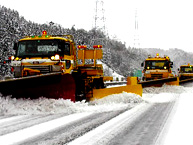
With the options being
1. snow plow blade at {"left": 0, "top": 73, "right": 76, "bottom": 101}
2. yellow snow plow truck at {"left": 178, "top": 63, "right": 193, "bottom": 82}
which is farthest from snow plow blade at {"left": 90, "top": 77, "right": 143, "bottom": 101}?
yellow snow plow truck at {"left": 178, "top": 63, "right": 193, "bottom": 82}

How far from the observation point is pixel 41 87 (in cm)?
802

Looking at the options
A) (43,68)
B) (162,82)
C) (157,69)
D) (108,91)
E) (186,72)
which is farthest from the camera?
(186,72)

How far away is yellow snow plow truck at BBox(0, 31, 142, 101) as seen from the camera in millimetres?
7707

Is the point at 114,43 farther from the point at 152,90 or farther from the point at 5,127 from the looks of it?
the point at 5,127

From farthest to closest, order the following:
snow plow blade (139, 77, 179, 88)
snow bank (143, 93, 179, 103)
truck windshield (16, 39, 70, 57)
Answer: snow plow blade (139, 77, 179, 88), snow bank (143, 93, 179, 103), truck windshield (16, 39, 70, 57)

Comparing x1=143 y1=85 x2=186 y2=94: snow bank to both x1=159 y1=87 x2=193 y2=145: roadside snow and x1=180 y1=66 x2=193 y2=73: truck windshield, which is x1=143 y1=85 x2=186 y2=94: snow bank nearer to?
x1=159 y1=87 x2=193 y2=145: roadside snow

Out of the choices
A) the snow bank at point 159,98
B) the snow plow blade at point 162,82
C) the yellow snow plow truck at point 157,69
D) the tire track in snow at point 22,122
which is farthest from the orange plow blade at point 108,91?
the yellow snow plow truck at point 157,69

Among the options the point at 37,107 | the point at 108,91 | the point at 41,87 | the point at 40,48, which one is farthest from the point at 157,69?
the point at 37,107

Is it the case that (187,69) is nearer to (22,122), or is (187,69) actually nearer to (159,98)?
(159,98)

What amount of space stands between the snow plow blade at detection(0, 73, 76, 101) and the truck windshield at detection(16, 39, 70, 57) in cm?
121

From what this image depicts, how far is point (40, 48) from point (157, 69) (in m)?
11.3

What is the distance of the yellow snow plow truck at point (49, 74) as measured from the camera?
7.71 meters

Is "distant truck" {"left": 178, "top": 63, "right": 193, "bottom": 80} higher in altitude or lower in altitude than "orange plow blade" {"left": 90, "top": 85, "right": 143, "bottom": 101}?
higher

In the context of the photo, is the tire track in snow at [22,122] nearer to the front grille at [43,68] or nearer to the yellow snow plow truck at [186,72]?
the front grille at [43,68]
